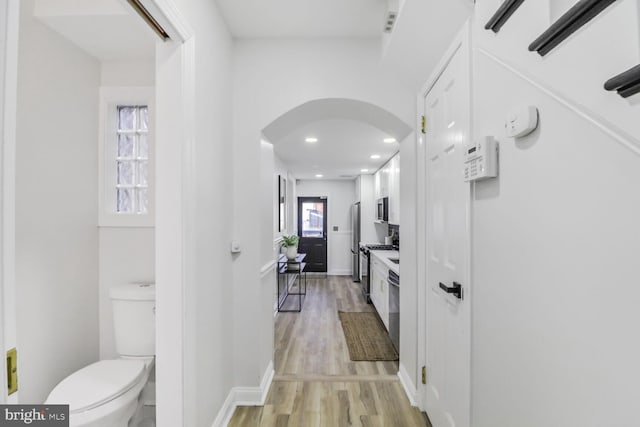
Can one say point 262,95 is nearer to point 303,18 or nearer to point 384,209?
point 303,18

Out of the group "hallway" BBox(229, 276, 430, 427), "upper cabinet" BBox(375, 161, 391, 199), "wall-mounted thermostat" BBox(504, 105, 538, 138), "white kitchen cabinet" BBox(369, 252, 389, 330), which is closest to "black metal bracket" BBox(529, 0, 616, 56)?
"wall-mounted thermostat" BBox(504, 105, 538, 138)

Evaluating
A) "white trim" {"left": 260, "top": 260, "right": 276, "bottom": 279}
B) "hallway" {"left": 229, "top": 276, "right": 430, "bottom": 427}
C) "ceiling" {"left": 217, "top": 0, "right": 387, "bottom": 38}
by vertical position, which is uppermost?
"ceiling" {"left": 217, "top": 0, "right": 387, "bottom": 38}

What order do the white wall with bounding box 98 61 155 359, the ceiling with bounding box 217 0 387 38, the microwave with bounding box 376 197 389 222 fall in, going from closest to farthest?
the ceiling with bounding box 217 0 387 38
the white wall with bounding box 98 61 155 359
the microwave with bounding box 376 197 389 222

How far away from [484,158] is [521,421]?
2.73 ft

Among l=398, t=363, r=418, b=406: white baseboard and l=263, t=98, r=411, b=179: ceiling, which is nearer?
l=398, t=363, r=418, b=406: white baseboard

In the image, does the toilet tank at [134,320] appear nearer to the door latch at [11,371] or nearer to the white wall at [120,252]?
the white wall at [120,252]

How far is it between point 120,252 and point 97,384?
0.83 meters

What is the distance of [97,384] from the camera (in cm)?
154

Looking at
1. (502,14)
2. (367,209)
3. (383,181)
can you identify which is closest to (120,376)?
(502,14)

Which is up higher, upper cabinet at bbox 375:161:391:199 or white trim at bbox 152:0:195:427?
upper cabinet at bbox 375:161:391:199

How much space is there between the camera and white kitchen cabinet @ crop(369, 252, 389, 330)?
3.70 metres

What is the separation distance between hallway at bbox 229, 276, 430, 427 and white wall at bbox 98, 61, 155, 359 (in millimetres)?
1083

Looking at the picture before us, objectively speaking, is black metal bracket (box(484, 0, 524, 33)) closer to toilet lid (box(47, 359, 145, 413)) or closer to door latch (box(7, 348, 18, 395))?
door latch (box(7, 348, 18, 395))

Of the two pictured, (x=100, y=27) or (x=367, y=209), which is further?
(x=367, y=209)
